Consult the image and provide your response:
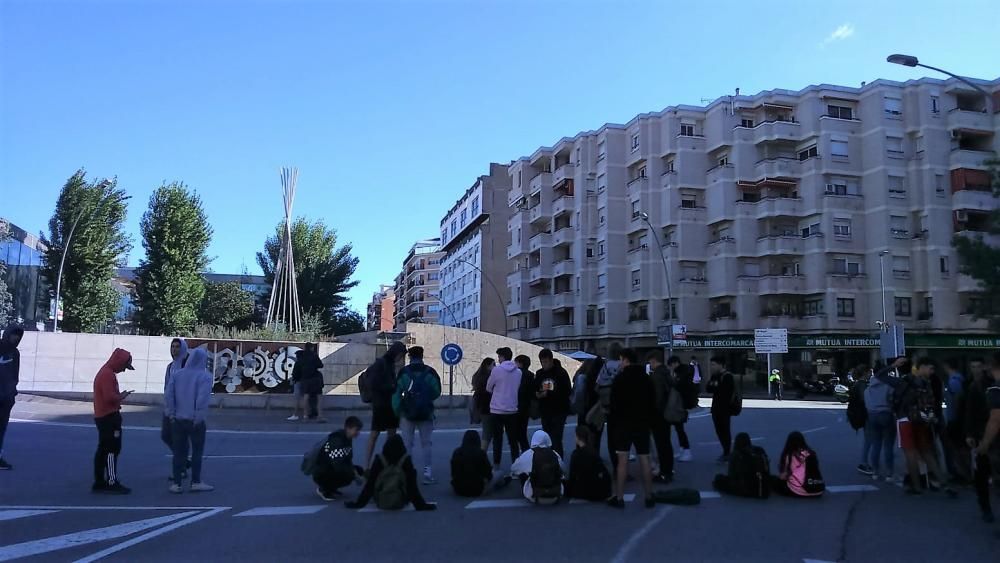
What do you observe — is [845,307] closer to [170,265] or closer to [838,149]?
[838,149]

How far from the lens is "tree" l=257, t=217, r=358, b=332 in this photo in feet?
168

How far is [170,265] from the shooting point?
40.5 metres

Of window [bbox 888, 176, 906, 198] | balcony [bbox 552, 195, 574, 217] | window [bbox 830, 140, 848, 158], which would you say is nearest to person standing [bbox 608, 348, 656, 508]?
window [bbox 830, 140, 848, 158]

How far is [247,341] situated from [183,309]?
2128cm

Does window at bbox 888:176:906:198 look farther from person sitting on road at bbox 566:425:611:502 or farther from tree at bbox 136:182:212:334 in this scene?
person sitting on road at bbox 566:425:611:502

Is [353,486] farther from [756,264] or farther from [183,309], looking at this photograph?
[756,264]

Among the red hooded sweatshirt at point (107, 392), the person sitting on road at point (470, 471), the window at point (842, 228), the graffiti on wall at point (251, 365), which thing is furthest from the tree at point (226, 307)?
the person sitting on road at point (470, 471)

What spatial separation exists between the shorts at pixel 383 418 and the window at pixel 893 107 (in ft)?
158

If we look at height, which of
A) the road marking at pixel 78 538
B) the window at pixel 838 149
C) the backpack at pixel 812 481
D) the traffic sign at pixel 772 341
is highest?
the window at pixel 838 149

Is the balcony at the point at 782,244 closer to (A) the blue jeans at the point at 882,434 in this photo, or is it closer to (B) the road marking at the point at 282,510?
(A) the blue jeans at the point at 882,434

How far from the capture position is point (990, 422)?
6406 millimetres

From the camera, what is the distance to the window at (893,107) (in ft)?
154

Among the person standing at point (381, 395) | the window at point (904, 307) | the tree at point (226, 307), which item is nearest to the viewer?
the person standing at point (381, 395)

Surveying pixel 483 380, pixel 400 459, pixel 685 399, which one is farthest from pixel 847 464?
pixel 400 459
